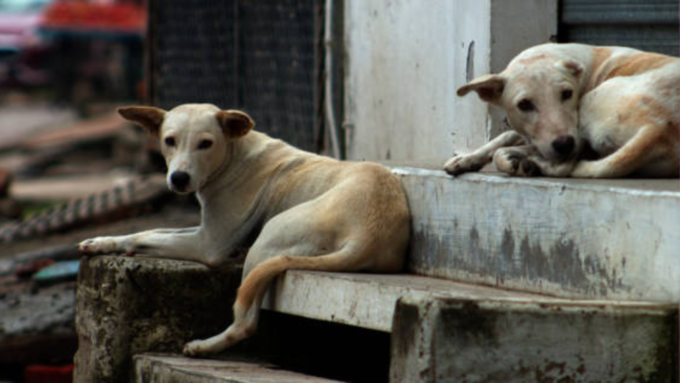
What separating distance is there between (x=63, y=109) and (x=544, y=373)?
25724mm

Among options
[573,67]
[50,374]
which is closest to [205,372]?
[573,67]

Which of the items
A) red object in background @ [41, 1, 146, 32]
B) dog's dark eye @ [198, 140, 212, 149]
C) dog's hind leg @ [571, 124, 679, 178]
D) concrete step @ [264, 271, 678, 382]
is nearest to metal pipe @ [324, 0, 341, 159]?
dog's dark eye @ [198, 140, 212, 149]

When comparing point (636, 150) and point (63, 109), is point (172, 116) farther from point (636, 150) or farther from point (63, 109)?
point (63, 109)

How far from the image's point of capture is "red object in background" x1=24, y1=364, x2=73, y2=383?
6.74m

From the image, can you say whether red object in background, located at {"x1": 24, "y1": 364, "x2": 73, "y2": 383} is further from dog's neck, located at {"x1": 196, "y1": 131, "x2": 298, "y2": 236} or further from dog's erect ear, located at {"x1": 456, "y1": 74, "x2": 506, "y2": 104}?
dog's erect ear, located at {"x1": 456, "y1": 74, "x2": 506, "y2": 104}

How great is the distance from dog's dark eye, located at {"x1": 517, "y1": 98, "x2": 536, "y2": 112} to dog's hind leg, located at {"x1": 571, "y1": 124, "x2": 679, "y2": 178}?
412mm

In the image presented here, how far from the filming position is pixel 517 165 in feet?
16.2

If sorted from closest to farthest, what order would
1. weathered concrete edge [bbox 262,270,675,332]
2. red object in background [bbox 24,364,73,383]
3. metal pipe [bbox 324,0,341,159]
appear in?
weathered concrete edge [bbox 262,270,675,332] < red object in background [bbox 24,364,73,383] < metal pipe [bbox 324,0,341,159]

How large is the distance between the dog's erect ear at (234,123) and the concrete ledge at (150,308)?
64 cm

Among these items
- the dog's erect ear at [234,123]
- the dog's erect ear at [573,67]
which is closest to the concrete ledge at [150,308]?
the dog's erect ear at [234,123]

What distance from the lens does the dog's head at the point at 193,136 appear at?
5.53 m

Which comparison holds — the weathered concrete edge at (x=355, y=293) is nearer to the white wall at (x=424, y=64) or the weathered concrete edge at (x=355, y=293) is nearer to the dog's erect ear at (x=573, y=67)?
the dog's erect ear at (x=573, y=67)

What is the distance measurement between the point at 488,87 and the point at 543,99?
10.3 inches

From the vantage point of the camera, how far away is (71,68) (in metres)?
31.8
